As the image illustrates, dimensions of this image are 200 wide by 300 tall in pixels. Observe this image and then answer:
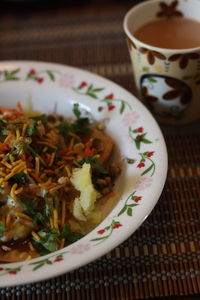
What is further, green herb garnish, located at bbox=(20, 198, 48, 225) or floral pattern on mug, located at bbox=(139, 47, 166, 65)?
floral pattern on mug, located at bbox=(139, 47, 166, 65)

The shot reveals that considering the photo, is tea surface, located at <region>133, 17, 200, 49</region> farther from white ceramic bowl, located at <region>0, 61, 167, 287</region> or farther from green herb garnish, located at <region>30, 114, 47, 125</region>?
green herb garnish, located at <region>30, 114, 47, 125</region>

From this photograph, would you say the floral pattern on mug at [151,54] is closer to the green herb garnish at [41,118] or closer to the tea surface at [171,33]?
the tea surface at [171,33]

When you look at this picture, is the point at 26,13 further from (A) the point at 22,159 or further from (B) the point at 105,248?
(B) the point at 105,248

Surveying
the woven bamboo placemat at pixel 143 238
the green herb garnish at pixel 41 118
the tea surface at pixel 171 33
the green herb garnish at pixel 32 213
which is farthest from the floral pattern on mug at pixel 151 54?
the green herb garnish at pixel 32 213

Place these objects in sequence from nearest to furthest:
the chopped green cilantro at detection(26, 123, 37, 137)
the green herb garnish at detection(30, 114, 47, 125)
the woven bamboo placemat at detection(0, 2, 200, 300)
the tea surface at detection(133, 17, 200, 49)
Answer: the woven bamboo placemat at detection(0, 2, 200, 300), the chopped green cilantro at detection(26, 123, 37, 137), the green herb garnish at detection(30, 114, 47, 125), the tea surface at detection(133, 17, 200, 49)

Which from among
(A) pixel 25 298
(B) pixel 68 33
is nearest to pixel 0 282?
(A) pixel 25 298

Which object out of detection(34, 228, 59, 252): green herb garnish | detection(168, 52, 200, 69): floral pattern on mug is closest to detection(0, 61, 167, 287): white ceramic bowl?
detection(34, 228, 59, 252): green herb garnish

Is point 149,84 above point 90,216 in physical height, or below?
above

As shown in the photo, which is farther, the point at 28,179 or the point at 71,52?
the point at 71,52
